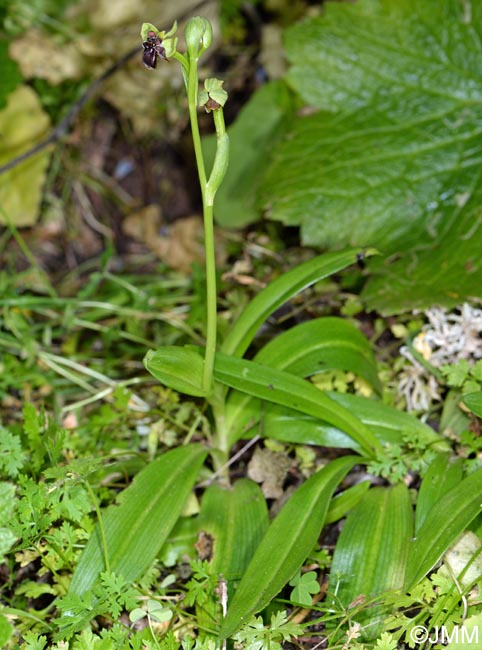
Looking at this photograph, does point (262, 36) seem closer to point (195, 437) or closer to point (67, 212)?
point (67, 212)

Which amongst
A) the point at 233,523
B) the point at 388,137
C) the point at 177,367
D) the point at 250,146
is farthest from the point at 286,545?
the point at 250,146

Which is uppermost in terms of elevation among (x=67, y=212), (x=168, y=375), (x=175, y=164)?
(x=175, y=164)

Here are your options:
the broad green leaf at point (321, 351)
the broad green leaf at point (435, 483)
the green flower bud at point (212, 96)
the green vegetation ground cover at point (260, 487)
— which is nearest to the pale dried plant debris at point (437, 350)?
the green vegetation ground cover at point (260, 487)

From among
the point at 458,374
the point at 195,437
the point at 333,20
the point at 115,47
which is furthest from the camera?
the point at 115,47

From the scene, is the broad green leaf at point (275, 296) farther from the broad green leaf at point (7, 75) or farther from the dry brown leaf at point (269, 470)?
the broad green leaf at point (7, 75)

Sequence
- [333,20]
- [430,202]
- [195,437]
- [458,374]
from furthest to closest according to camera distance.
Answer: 1. [333,20]
2. [430,202]
3. [195,437]
4. [458,374]

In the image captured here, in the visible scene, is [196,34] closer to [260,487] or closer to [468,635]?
[260,487]

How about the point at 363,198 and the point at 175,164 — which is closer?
the point at 363,198

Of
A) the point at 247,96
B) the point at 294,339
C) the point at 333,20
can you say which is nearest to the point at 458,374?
the point at 294,339
